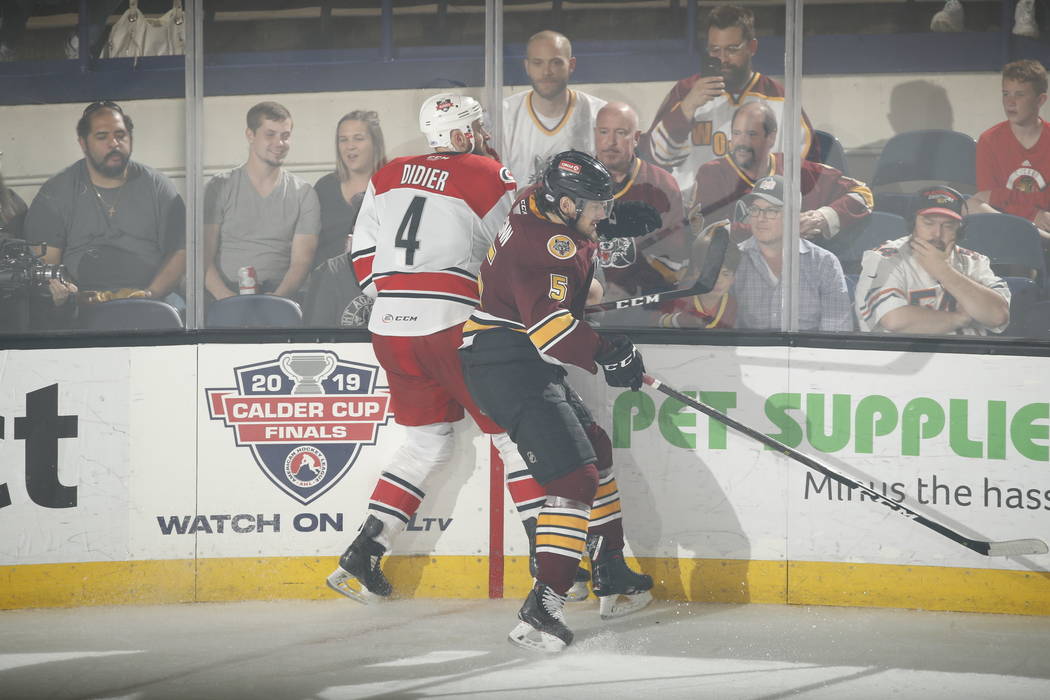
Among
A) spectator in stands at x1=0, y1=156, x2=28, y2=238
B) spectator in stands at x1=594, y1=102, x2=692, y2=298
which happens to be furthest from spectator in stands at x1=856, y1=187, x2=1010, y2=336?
spectator in stands at x1=0, y1=156, x2=28, y2=238

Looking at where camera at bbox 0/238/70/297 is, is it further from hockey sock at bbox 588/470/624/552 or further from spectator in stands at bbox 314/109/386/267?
hockey sock at bbox 588/470/624/552

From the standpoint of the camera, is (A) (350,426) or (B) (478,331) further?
(A) (350,426)

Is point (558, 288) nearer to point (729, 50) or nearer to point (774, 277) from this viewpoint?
point (774, 277)

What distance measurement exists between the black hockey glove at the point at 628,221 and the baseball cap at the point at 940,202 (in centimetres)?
82

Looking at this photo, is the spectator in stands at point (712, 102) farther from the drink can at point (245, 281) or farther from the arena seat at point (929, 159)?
the drink can at point (245, 281)

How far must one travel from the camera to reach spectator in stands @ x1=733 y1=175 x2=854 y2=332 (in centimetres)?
402

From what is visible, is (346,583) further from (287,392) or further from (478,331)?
(478,331)

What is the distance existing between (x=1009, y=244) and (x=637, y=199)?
1.15 metres

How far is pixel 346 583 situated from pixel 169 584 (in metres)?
0.57

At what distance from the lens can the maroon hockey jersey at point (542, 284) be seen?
355 cm

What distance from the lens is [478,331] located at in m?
3.73

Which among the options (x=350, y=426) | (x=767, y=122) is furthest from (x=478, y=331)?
(x=767, y=122)

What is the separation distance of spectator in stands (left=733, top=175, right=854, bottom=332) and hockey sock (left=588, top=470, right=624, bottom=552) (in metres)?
0.68

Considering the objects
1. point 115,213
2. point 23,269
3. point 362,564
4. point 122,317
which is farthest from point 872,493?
point 23,269
